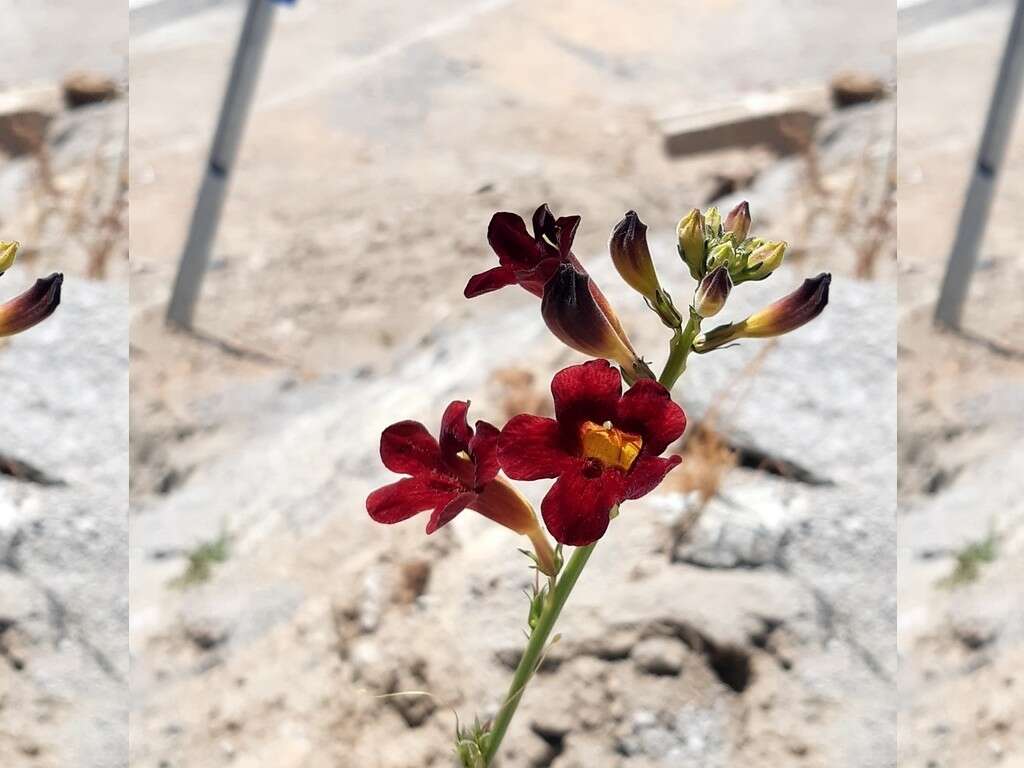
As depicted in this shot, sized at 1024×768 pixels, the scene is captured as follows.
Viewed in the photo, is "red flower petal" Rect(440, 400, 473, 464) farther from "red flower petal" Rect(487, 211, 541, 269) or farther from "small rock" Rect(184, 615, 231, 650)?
"small rock" Rect(184, 615, 231, 650)

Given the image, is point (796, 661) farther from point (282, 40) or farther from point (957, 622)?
point (282, 40)

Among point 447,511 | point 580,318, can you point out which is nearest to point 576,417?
point 580,318

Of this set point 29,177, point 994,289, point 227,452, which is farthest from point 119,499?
point 994,289

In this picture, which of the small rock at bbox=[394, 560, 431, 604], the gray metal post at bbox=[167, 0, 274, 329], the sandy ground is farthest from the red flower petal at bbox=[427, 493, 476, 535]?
the gray metal post at bbox=[167, 0, 274, 329]

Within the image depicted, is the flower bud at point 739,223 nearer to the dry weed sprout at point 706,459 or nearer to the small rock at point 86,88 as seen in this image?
the dry weed sprout at point 706,459

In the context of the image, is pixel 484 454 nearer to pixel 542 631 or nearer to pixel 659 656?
pixel 542 631
